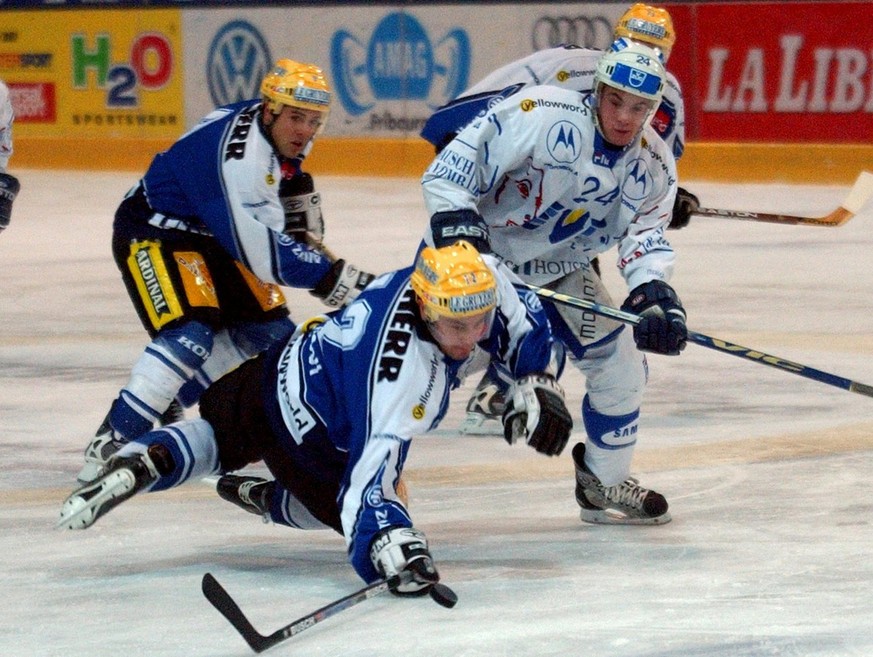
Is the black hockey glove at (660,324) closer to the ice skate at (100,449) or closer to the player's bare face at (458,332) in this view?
the player's bare face at (458,332)

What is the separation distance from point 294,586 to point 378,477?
0.38 m

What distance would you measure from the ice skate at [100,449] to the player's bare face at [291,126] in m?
0.83

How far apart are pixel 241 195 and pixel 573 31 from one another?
6265mm

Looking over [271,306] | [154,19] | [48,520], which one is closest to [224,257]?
[271,306]

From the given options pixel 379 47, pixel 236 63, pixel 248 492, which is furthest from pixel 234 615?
pixel 236 63

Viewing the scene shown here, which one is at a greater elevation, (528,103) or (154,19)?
(528,103)

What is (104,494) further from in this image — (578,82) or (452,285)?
(578,82)

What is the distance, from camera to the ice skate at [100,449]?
422cm

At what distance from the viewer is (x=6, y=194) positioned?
5.90 meters

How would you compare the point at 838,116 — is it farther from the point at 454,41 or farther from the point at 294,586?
the point at 294,586

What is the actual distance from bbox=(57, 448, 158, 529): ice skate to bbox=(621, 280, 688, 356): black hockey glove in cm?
113

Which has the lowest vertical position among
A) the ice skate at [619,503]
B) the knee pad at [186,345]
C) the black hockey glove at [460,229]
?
the ice skate at [619,503]

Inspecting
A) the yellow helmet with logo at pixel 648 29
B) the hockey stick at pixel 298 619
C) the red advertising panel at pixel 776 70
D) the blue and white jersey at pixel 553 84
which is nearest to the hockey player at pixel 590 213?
the hockey stick at pixel 298 619

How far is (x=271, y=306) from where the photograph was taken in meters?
4.59
